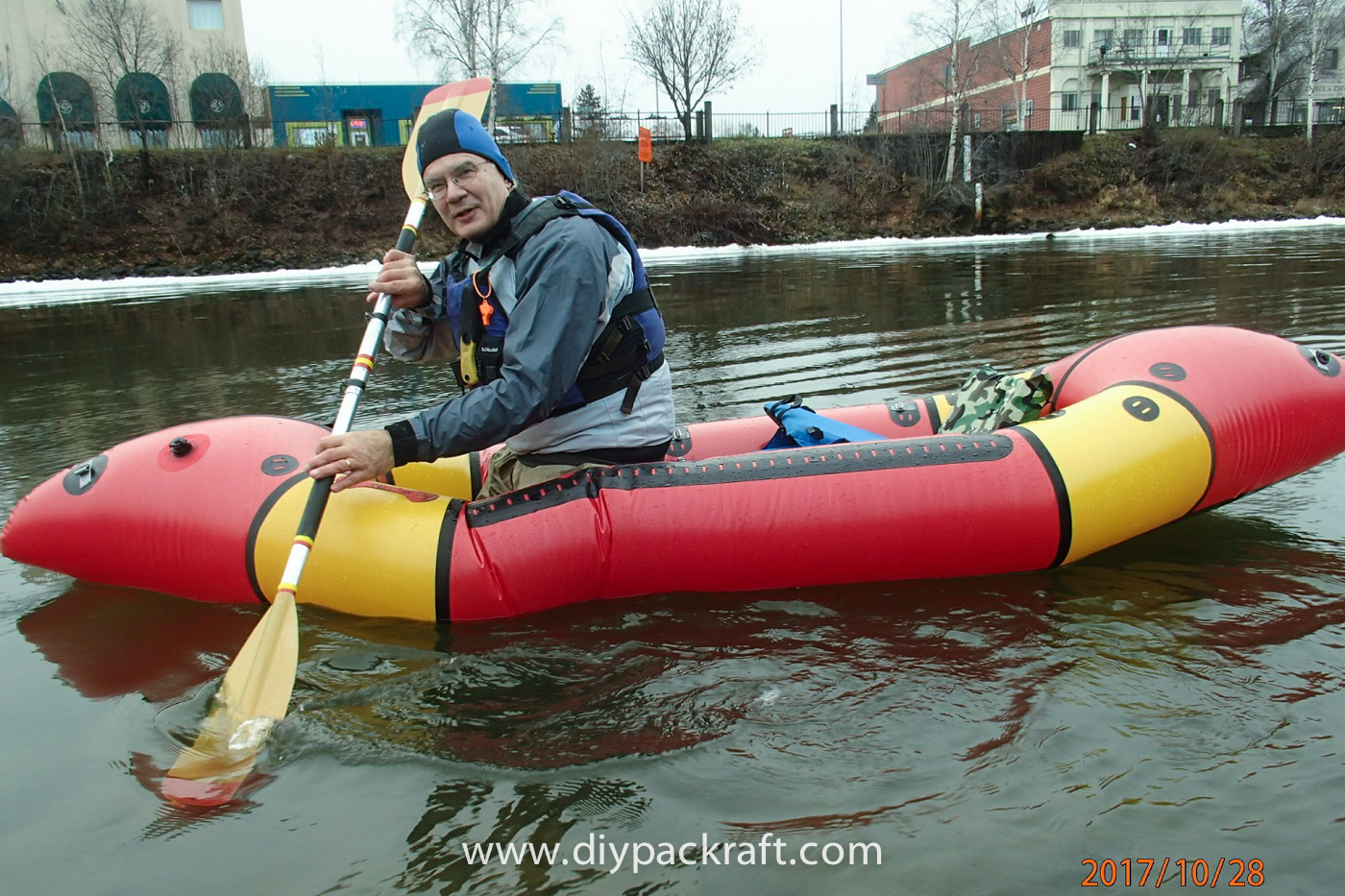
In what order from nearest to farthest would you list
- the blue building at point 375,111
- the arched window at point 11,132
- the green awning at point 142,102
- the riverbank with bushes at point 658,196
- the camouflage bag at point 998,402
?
1. the camouflage bag at point 998,402
2. the riverbank with bushes at point 658,196
3. the arched window at point 11,132
4. the green awning at point 142,102
5. the blue building at point 375,111

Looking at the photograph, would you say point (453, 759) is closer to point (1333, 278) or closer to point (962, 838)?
point (962, 838)

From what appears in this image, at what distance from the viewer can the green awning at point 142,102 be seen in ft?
82.9

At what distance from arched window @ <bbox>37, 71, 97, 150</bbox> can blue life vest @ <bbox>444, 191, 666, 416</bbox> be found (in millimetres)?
25732

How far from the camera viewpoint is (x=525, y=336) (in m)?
3.10

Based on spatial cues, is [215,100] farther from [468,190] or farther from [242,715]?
[242,715]

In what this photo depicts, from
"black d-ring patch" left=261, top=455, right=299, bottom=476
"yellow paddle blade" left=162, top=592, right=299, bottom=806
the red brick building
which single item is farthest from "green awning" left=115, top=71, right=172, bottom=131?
"yellow paddle blade" left=162, top=592, right=299, bottom=806

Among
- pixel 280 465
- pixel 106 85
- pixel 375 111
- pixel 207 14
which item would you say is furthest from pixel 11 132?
pixel 280 465

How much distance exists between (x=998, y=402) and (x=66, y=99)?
101ft

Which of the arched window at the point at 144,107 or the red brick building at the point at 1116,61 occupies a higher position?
the red brick building at the point at 1116,61

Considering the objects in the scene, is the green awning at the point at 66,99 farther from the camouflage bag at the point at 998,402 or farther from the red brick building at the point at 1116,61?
the camouflage bag at the point at 998,402

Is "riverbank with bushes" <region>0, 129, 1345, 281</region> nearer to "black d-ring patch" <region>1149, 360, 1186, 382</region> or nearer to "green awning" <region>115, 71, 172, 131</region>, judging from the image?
"green awning" <region>115, 71, 172, 131</region>

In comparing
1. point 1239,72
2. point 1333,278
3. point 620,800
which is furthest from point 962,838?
point 1239,72

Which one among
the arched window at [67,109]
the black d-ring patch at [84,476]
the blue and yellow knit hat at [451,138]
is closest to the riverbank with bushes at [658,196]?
the arched window at [67,109]
